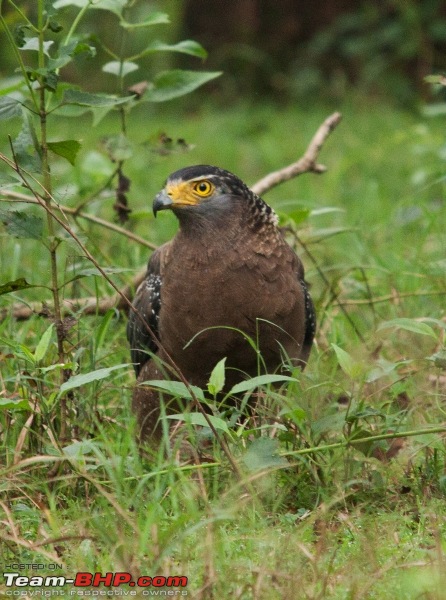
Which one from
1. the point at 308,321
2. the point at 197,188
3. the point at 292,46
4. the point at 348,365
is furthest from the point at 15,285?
the point at 292,46

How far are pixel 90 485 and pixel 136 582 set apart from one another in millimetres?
791

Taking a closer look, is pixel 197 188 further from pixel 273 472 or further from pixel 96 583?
pixel 96 583

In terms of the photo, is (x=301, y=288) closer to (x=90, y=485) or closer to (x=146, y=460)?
(x=146, y=460)

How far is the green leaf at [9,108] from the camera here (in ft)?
12.4

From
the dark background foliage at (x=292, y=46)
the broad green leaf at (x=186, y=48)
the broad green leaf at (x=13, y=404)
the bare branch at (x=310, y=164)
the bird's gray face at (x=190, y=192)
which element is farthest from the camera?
the dark background foliage at (x=292, y=46)

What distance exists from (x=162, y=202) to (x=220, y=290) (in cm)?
43

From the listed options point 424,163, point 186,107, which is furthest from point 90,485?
point 186,107

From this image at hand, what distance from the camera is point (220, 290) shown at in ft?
13.4

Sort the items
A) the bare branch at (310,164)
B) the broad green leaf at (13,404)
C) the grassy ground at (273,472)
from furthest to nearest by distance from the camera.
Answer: the bare branch at (310,164)
the broad green leaf at (13,404)
the grassy ground at (273,472)

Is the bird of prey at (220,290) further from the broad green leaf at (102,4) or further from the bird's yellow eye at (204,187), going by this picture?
the broad green leaf at (102,4)

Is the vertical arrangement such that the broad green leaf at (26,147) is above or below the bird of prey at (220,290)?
above

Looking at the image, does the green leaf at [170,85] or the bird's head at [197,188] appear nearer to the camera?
the bird's head at [197,188]

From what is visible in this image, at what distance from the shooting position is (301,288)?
438cm

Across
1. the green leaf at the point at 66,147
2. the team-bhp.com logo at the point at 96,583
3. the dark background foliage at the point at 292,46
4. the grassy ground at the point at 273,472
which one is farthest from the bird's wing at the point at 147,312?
the dark background foliage at the point at 292,46
